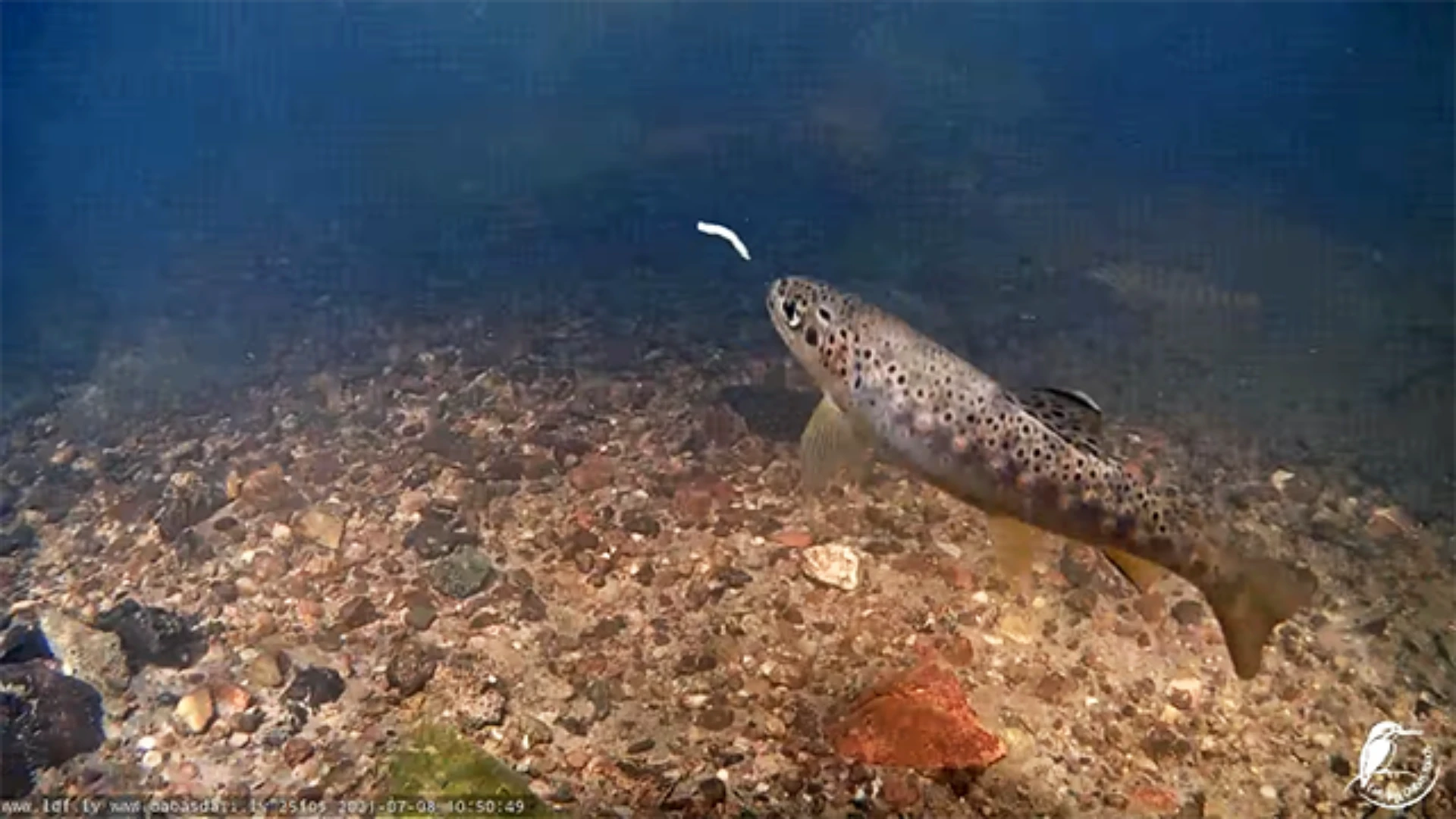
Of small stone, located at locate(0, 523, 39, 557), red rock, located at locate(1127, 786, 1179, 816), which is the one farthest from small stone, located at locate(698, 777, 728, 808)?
small stone, located at locate(0, 523, 39, 557)

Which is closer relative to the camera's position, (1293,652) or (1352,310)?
(1293,652)

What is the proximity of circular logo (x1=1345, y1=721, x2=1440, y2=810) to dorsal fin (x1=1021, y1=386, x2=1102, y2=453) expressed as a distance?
7.45 ft

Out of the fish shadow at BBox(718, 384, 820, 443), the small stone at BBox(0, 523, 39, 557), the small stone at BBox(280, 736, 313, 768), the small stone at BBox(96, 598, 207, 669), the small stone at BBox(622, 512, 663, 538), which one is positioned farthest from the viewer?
the fish shadow at BBox(718, 384, 820, 443)

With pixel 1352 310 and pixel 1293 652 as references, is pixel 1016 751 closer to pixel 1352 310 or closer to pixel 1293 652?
pixel 1293 652

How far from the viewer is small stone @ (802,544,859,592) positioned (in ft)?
20.1

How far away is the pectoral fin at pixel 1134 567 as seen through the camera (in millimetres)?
4676

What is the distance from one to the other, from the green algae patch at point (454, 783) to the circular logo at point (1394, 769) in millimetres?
4229

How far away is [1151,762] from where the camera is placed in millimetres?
4797

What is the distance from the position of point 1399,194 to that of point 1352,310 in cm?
1287

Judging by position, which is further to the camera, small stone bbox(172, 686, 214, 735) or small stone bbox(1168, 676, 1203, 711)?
small stone bbox(1168, 676, 1203, 711)

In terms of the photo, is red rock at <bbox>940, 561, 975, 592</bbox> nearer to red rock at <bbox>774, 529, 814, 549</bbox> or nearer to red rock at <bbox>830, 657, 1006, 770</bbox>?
red rock at <bbox>774, 529, 814, 549</bbox>

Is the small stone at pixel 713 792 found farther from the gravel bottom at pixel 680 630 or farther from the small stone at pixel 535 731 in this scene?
the small stone at pixel 535 731

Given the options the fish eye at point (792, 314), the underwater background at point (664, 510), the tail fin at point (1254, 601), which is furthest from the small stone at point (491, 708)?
the tail fin at point (1254, 601)

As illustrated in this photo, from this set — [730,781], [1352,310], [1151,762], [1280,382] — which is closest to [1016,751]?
[1151,762]
